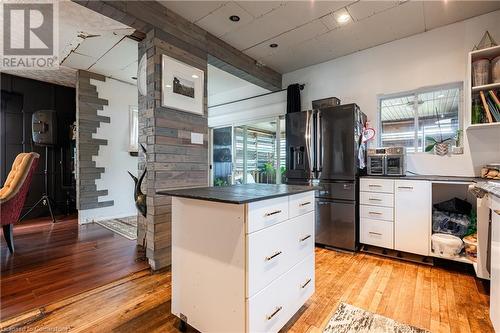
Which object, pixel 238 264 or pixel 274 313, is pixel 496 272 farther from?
pixel 238 264

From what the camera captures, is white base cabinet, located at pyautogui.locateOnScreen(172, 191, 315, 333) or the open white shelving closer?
white base cabinet, located at pyautogui.locateOnScreen(172, 191, 315, 333)

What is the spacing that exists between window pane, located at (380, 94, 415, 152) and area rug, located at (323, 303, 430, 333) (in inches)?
89.7

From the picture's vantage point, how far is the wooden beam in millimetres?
2152

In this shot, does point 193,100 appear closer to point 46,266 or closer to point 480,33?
point 46,266

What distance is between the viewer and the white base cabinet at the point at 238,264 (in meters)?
1.23

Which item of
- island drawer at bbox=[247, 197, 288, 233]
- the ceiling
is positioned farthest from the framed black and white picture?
island drawer at bbox=[247, 197, 288, 233]

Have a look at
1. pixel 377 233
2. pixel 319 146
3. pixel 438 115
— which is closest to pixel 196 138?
pixel 319 146

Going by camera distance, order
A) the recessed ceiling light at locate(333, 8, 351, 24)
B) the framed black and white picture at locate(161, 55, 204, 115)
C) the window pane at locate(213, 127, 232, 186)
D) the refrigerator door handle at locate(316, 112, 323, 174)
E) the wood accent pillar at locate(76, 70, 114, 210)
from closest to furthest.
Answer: the framed black and white picture at locate(161, 55, 204, 115) → the recessed ceiling light at locate(333, 8, 351, 24) → the refrigerator door handle at locate(316, 112, 323, 174) → the wood accent pillar at locate(76, 70, 114, 210) → the window pane at locate(213, 127, 232, 186)

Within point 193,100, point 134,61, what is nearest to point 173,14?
point 193,100

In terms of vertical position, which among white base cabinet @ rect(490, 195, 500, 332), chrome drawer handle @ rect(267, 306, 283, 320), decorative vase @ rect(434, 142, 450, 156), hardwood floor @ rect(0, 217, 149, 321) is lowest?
hardwood floor @ rect(0, 217, 149, 321)

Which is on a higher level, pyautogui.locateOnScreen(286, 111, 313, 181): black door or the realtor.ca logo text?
the realtor.ca logo text

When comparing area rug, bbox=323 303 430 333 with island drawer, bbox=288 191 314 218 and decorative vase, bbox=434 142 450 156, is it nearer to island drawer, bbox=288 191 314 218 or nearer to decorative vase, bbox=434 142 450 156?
island drawer, bbox=288 191 314 218

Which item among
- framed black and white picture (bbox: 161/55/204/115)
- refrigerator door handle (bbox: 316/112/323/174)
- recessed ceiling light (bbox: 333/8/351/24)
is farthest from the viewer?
refrigerator door handle (bbox: 316/112/323/174)

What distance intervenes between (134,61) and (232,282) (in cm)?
381
